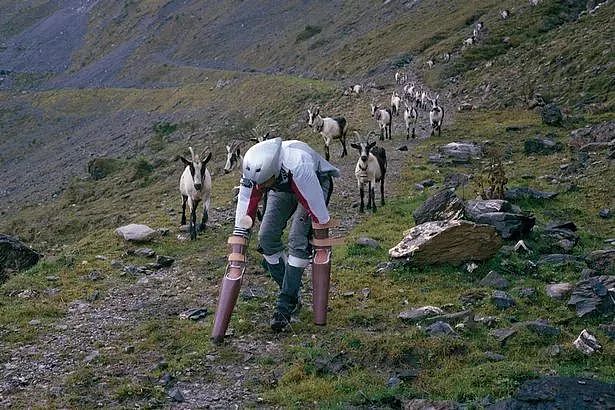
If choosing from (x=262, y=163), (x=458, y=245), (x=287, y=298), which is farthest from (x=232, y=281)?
(x=458, y=245)

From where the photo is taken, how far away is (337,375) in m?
6.86

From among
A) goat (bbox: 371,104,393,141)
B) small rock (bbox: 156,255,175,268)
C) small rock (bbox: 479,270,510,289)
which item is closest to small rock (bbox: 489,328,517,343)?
small rock (bbox: 479,270,510,289)

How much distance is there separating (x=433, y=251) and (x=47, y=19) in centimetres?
10738

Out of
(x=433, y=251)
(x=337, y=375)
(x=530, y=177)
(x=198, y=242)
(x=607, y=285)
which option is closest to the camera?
(x=337, y=375)

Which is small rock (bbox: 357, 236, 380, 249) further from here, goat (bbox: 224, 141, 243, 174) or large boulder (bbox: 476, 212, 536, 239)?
goat (bbox: 224, 141, 243, 174)

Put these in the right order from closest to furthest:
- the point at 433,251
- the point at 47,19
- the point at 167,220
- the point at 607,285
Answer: the point at 607,285
the point at 433,251
the point at 167,220
the point at 47,19

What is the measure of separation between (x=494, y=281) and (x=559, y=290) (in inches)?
33.5

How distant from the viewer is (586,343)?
22.7 feet

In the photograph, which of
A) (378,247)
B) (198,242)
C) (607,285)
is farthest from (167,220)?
(607,285)

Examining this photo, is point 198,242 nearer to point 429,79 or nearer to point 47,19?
→ point 429,79

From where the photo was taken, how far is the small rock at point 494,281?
920cm

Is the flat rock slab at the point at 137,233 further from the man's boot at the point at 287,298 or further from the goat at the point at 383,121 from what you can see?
the goat at the point at 383,121

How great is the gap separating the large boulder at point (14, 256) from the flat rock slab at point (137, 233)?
1582mm

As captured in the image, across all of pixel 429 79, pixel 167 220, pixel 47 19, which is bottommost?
pixel 167 220
